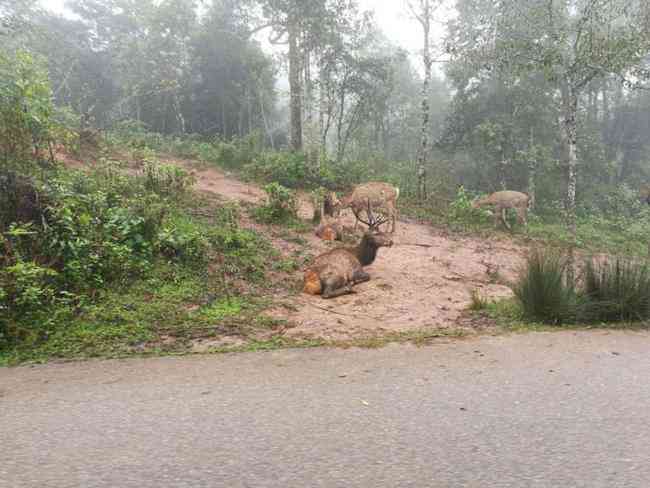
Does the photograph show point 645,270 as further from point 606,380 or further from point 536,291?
point 606,380

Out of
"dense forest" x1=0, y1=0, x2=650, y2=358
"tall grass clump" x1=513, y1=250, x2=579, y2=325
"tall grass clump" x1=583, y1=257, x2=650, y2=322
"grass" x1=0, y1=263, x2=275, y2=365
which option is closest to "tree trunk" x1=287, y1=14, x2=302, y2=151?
"dense forest" x1=0, y1=0, x2=650, y2=358

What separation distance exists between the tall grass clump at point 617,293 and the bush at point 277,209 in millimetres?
6569

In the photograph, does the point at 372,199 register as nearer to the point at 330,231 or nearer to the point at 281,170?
the point at 330,231

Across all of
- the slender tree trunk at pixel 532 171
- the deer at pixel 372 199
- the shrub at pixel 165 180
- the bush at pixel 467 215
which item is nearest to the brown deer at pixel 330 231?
the deer at pixel 372 199

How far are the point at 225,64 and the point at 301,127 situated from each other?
7459 mm

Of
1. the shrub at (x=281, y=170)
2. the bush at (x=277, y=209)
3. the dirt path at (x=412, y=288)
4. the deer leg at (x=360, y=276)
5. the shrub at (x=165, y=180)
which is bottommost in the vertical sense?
the dirt path at (x=412, y=288)

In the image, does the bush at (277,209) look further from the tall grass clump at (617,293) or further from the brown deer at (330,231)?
the tall grass clump at (617,293)

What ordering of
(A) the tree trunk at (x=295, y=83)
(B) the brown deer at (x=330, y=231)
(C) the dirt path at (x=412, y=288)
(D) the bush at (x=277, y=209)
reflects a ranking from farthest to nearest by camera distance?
(A) the tree trunk at (x=295, y=83), (D) the bush at (x=277, y=209), (B) the brown deer at (x=330, y=231), (C) the dirt path at (x=412, y=288)

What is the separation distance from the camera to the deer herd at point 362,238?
6.52 meters

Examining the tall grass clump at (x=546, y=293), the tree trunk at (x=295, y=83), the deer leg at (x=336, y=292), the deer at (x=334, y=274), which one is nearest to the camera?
the tall grass clump at (x=546, y=293)

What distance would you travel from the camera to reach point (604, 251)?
38.3ft

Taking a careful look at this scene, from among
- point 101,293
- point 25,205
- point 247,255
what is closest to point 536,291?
point 247,255

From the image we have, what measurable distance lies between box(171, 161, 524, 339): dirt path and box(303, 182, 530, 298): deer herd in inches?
8.5

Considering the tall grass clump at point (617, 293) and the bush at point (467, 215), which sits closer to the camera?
the tall grass clump at point (617, 293)
